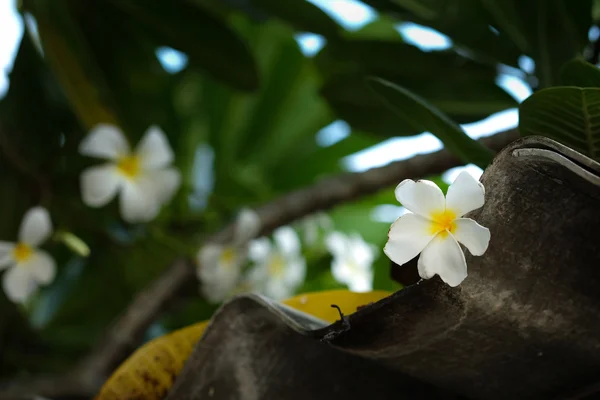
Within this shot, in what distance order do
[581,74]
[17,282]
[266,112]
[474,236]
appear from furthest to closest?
[266,112] → [17,282] → [581,74] → [474,236]

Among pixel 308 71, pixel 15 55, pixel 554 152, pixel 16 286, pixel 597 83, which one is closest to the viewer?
pixel 554 152

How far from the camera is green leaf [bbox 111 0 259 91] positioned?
31.9 inches

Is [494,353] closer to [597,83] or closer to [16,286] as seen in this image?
[597,83]

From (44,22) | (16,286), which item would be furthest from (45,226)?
(44,22)

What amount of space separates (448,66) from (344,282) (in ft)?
1.21

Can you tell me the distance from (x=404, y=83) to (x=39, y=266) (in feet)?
1.42

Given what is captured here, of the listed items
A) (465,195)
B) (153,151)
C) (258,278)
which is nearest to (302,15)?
(153,151)

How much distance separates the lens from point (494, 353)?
284 millimetres

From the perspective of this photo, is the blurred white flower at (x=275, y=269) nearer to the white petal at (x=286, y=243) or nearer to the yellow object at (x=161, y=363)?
the white petal at (x=286, y=243)

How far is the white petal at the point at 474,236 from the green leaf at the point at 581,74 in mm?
144

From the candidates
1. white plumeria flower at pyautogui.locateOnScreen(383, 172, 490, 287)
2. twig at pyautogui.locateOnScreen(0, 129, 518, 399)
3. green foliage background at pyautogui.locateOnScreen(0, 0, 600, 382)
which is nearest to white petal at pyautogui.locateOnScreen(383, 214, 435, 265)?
white plumeria flower at pyautogui.locateOnScreen(383, 172, 490, 287)

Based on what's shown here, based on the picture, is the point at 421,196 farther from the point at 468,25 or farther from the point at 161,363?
the point at 468,25

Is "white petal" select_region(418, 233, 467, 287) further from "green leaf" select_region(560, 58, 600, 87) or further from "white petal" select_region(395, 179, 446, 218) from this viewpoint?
"green leaf" select_region(560, 58, 600, 87)

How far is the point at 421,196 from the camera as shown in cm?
→ 30
